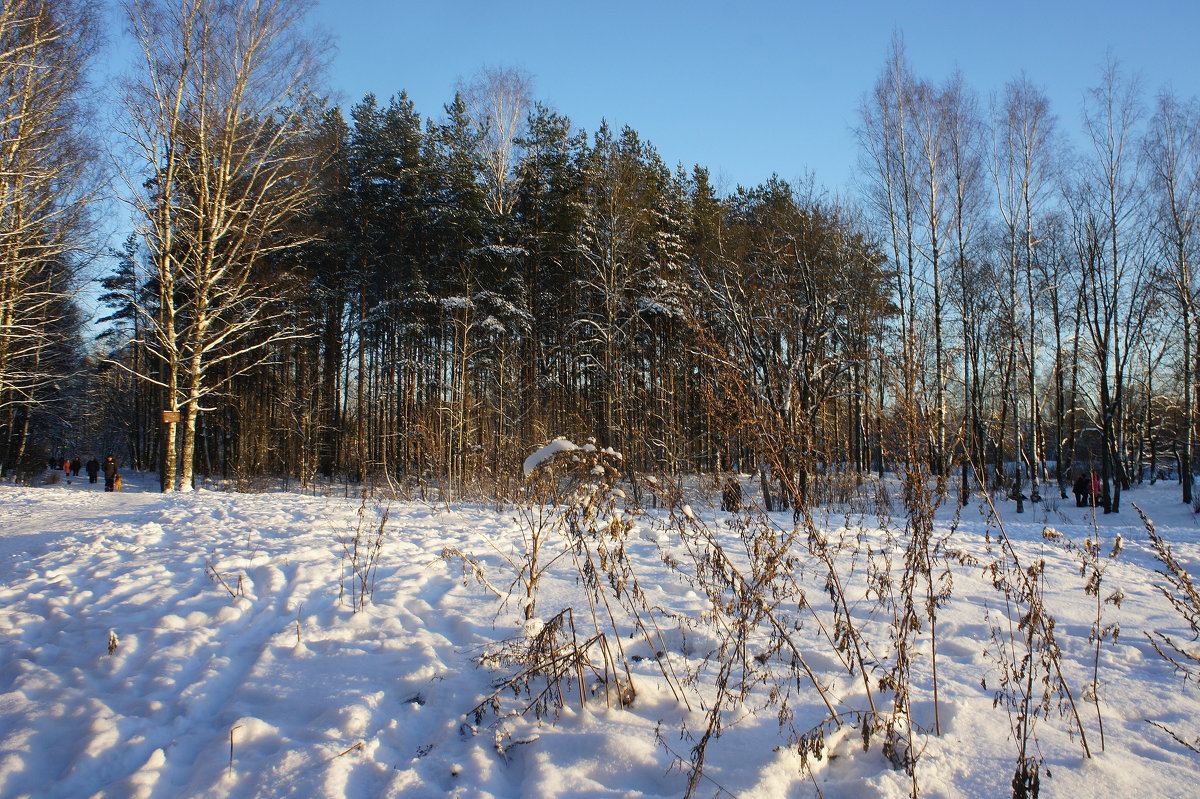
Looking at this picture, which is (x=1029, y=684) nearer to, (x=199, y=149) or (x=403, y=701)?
(x=403, y=701)

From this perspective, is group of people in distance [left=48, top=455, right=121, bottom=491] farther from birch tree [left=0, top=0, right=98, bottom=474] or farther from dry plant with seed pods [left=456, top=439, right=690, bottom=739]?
dry plant with seed pods [left=456, top=439, right=690, bottom=739]

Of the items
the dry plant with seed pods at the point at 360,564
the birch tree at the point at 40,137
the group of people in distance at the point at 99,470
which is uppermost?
the birch tree at the point at 40,137

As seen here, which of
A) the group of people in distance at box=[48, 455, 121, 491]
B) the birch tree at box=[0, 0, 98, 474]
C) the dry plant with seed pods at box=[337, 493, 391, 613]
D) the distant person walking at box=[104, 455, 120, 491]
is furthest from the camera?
the group of people in distance at box=[48, 455, 121, 491]

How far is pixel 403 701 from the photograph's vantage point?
2502mm

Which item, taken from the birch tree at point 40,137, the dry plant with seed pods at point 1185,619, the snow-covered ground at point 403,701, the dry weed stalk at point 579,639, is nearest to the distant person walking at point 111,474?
the birch tree at point 40,137

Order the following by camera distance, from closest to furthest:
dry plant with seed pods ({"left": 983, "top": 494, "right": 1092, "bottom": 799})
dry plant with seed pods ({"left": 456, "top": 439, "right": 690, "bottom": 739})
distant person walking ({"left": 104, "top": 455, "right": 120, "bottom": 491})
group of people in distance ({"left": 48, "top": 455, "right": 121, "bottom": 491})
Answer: dry plant with seed pods ({"left": 983, "top": 494, "right": 1092, "bottom": 799})
dry plant with seed pods ({"left": 456, "top": 439, "right": 690, "bottom": 739})
distant person walking ({"left": 104, "top": 455, "right": 120, "bottom": 491})
group of people in distance ({"left": 48, "top": 455, "right": 121, "bottom": 491})

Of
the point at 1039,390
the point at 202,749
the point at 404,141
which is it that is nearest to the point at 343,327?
the point at 404,141

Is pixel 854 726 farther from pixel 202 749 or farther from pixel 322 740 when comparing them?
pixel 202 749

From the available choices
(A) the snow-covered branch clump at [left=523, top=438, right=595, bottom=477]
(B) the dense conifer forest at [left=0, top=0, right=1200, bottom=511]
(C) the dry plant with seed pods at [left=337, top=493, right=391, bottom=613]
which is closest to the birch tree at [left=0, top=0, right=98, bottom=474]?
(B) the dense conifer forest at [left=0, top=0, right=1200, bottom=511]

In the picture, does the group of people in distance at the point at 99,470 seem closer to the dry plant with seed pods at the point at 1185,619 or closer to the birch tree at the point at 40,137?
the birch tree at the point at 40,137

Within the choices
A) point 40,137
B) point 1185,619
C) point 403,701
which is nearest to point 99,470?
point 40,137

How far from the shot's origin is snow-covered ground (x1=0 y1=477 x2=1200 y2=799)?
1.98m

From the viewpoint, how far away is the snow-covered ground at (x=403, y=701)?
1.98m

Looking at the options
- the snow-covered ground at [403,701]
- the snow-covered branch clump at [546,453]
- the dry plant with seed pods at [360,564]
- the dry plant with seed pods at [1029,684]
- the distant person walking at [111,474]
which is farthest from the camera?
the distant person walking at [111,474]
